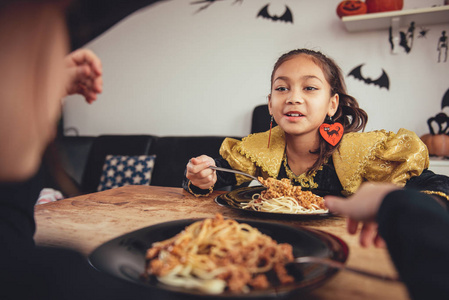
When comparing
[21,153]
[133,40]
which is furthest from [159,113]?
[21,153]

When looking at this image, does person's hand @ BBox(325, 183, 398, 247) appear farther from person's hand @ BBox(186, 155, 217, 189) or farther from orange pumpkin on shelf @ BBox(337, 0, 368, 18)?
orange pumpkin on shelf @ BBox(337, 0, 368, 18)

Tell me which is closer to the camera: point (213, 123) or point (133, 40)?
point (213, 123)

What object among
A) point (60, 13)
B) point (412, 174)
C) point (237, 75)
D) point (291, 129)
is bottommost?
point (412, 174)

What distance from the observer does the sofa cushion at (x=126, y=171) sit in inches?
99.9

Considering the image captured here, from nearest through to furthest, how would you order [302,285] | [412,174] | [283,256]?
[302,285] → [283,256] → [412,174]

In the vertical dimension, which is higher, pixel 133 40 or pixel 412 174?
pixel 133 40

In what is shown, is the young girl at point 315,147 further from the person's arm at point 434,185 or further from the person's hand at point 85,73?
the person's hand at point 85,73

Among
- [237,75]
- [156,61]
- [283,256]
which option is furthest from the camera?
[156,61]

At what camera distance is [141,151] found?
9.10ft

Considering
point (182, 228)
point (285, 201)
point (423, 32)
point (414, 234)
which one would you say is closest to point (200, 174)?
point (285, 201)

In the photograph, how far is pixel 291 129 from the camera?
1.31 meters

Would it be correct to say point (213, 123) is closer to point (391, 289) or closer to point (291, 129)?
point (291, 129)

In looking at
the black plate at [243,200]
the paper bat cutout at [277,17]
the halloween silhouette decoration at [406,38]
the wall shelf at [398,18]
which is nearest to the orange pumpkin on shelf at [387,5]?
the wall shelf at [398,18]

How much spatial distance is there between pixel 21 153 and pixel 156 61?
2.99 meters
